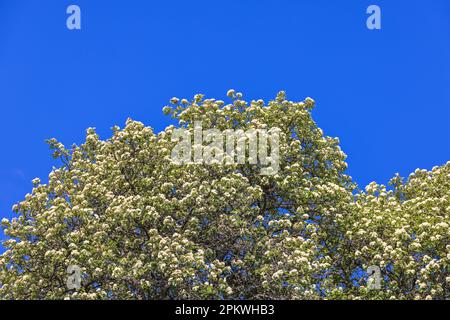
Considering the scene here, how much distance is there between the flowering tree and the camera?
24.6 metres

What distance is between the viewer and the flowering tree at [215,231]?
24.6 meters

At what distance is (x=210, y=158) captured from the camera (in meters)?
27.3

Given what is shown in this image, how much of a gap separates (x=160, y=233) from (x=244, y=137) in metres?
4.94

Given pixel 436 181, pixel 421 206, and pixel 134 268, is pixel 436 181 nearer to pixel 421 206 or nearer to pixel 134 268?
pixel 421 206

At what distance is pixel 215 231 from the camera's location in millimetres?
26125

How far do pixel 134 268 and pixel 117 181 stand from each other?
486cm

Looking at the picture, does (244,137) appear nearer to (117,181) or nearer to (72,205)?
(117,181)
